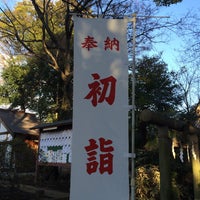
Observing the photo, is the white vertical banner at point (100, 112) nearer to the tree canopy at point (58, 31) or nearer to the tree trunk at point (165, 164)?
the tree trunk at point (165, 164)

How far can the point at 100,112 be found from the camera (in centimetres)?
540

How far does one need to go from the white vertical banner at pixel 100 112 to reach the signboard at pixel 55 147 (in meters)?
6.27

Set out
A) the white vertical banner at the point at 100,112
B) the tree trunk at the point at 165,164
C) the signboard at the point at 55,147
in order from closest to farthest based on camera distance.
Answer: the white vertical banner at the point at 100,112 → the tree trunk at the point at 165,164 → the signboard at the point at 55,147

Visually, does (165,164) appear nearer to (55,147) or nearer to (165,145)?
(165,145)

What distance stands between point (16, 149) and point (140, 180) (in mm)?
8187

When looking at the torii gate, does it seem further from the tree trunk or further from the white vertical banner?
the white vertical banner

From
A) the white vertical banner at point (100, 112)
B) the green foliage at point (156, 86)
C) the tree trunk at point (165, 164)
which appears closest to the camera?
the white vertical banner at point (100, 112)

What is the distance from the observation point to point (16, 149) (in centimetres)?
1431

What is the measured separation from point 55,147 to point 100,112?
7441 millimetres

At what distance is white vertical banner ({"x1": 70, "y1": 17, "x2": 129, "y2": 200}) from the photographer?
17.2 ft

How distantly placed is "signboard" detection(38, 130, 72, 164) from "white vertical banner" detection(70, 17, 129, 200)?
6267 millimetres

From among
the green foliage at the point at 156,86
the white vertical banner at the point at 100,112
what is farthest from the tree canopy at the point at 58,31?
the white vertical banner at the point at 100,112

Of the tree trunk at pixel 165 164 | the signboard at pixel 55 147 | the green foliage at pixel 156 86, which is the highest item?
the green foliage at pixel 156 86

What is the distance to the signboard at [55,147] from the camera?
38.6ft
